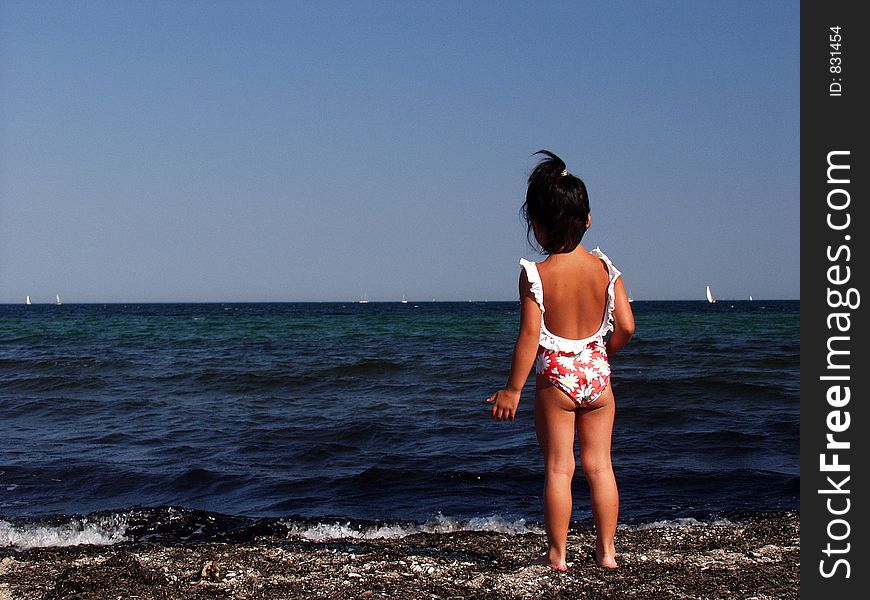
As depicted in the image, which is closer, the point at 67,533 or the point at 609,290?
the point at 609,290

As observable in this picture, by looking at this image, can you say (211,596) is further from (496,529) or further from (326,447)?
(326,447)

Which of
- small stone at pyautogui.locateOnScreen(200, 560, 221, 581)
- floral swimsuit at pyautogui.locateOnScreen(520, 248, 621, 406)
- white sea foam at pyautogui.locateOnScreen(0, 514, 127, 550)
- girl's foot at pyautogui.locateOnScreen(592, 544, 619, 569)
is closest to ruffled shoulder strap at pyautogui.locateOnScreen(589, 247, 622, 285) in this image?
floral swimsuit at pyautogui.locateOnScreen(520, 248, 621, 406)

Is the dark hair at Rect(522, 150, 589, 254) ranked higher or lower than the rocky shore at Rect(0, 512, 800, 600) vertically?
higher

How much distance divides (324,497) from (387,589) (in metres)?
2.84

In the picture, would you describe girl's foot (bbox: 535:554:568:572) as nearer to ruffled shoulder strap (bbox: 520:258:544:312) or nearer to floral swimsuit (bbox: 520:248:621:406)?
floral swimsuit (bbox: 520:248:621:406)

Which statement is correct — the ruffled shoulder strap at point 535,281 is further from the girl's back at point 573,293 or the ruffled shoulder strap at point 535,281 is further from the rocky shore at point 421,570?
the rocky shore at point 421,570

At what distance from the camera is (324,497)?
622 centimetres

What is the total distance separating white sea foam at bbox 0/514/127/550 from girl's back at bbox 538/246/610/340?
132 inches

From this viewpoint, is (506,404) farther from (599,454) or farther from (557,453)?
(599,454)

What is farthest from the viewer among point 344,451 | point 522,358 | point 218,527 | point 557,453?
point 344,451

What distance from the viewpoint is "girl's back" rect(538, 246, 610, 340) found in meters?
3.55

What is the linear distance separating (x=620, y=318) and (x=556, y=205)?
0.62 metres

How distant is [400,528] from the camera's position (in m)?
5.12

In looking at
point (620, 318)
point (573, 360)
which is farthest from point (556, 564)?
point (620, 318)
